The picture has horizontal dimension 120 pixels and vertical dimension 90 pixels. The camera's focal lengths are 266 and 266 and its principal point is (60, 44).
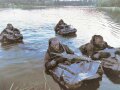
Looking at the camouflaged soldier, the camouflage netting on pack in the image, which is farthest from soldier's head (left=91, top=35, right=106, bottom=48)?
the camouflage netting on pack

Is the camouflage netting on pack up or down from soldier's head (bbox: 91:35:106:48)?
down

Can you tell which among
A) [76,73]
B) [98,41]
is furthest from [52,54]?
[98,41]

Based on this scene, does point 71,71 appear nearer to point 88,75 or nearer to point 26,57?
point 88,75

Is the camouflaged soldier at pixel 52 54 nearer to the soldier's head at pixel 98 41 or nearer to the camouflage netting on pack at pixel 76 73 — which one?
the camouflage netting on pack at pixel 76 73

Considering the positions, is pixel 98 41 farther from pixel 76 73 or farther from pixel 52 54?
pixel 76 73

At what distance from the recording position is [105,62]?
35.2 feet

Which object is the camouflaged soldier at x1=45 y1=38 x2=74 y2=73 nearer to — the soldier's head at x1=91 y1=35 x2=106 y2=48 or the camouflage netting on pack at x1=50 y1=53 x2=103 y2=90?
the camouflage netting on pack at x1=50 y1=53 x2=103 y2=90

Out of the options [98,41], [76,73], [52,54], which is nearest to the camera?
[76,73]

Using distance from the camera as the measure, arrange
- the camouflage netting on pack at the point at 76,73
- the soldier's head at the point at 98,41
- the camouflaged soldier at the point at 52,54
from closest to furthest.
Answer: the camouflage netting on pack at the point at 76,73 → the camouflaged soldier at the point at 52,54 → the soldier's head at the point at 98,41

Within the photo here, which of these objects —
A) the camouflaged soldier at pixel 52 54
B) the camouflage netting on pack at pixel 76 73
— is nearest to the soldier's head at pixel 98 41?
the camouflaged soldier at pixel 52 54

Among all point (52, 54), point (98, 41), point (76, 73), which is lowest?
point (76, 73)

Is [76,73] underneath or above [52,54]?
underneath

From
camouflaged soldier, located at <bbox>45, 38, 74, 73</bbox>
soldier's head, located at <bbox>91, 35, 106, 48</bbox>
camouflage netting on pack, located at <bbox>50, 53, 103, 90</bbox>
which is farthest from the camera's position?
soldier's head, located at <bbox>91, 35, 106, 48</bbox>

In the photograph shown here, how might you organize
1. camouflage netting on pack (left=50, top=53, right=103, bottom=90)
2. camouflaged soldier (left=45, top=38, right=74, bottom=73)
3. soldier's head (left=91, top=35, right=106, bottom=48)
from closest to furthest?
camouflage netting on pack (left=50, top=53, right=103, bottom=90), camouflaged soldier (left=45, top=38, right=74, bottom=73), soldier's head (left=91, top=35, right=106, bottom=48)
